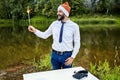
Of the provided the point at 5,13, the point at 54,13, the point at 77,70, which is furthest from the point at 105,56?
the point at 5,13

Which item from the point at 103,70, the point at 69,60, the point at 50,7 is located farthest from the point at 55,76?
the point at 50,7

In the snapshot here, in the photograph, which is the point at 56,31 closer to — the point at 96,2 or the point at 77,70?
the point at 77,70

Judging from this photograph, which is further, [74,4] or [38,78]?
[74,4]

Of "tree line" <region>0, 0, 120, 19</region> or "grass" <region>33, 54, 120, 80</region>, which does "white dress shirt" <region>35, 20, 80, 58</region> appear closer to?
"grass" <region>33, 54, 120, 80</region>

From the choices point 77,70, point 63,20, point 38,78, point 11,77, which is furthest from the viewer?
point 11,77

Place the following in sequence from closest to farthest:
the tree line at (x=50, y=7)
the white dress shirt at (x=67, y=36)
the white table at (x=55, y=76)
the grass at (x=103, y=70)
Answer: the white table at (x=55, y=76)
the white dress shirt at (x=67, y=36)
the grass at (x=103, y=70)
the tree line at (x=50, y=7)

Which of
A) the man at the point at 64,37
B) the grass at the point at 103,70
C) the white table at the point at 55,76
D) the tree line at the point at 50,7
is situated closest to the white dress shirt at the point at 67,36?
the man at the point at 64,37

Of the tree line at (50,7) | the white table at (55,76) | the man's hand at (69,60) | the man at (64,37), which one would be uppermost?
the man at (64,37)

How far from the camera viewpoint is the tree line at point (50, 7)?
1606 inches

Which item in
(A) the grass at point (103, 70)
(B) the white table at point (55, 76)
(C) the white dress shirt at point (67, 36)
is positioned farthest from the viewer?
(A) the grass at point (103, 70)

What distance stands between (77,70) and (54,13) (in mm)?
36918

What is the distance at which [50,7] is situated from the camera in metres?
43.2

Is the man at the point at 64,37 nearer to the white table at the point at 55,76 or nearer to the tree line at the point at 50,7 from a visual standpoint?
the white table at the point at 55,76

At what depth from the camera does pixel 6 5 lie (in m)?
43.5
